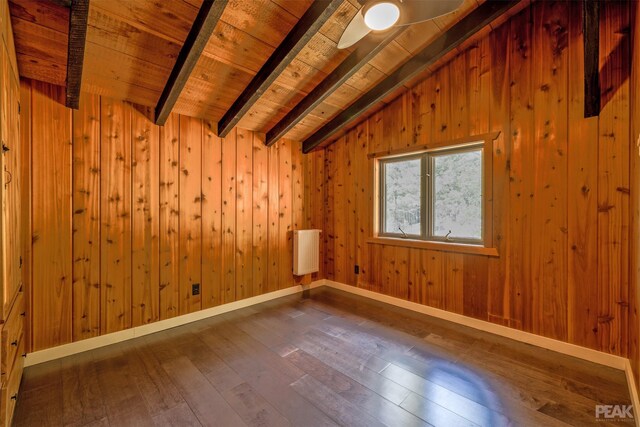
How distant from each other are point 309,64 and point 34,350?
3168 mm

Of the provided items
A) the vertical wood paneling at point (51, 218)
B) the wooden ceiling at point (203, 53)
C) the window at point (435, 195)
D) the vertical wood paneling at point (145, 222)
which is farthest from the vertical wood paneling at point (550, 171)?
the vertical wood paneling at point (51, 218)

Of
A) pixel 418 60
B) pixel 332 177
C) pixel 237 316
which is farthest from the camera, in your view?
pixel 332 177

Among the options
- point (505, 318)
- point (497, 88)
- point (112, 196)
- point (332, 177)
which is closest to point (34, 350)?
point (112, 196)

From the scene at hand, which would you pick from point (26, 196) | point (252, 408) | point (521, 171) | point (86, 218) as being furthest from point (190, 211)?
point (521, 171)

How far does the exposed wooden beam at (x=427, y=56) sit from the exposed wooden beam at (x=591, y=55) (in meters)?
0.51

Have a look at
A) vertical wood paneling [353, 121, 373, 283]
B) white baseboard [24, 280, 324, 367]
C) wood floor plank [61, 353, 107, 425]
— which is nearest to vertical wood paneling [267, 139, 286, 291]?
white baseboard [24, 280, 324, 367]

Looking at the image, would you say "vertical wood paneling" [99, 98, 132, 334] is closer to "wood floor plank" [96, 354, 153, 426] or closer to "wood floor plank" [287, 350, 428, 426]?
"wood floor plank" [96, 354, 153, 426]

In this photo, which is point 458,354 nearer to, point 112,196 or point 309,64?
point 309,64

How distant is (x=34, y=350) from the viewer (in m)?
2.16

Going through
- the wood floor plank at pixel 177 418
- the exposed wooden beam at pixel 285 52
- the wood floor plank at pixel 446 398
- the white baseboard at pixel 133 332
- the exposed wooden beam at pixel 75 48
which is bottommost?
the wood floor plank at pixel 177 418

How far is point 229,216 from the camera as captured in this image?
10.8 ft

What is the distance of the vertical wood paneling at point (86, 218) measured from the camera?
7.63 feet

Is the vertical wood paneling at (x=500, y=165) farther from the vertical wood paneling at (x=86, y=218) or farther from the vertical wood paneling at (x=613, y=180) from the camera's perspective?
the vertical wood paneling at (x=86, y=218)

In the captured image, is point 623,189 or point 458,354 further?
point 458,354
